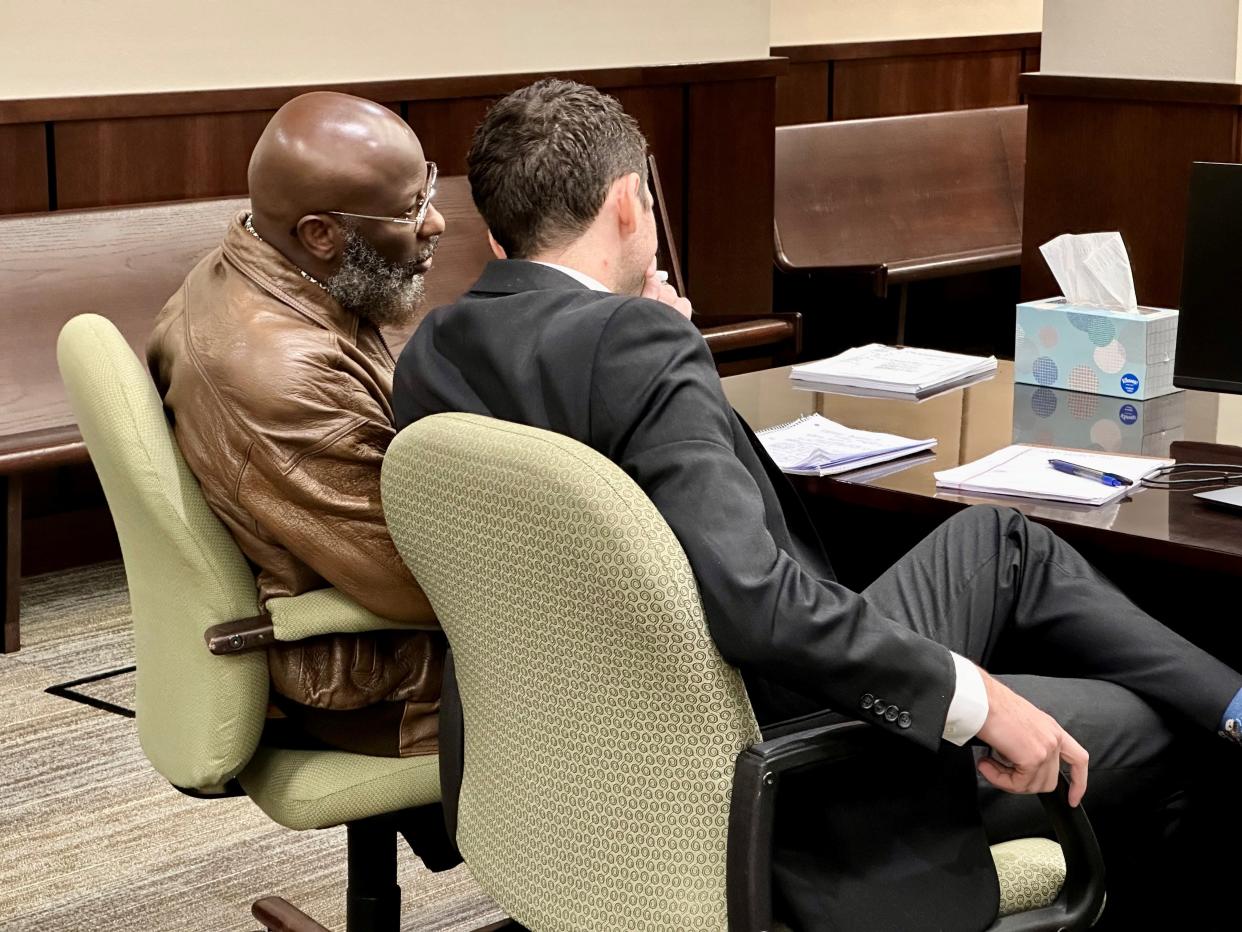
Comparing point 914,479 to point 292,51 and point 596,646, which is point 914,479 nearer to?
point 596,646

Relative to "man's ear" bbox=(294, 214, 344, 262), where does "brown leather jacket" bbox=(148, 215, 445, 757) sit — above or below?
below

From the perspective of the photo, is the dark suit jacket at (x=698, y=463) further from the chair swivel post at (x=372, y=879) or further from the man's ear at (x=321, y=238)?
the chair swivel post at (x=372, y=879)

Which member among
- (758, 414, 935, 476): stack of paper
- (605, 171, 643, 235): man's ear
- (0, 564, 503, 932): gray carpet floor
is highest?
(605, 171, 643, 235): man's ear

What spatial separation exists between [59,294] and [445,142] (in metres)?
Answer: 1.45

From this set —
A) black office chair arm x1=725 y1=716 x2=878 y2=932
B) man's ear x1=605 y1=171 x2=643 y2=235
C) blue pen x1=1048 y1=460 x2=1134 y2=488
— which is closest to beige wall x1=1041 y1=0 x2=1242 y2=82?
blue pen x1=1048 y1=460 x2=1134 y2=488

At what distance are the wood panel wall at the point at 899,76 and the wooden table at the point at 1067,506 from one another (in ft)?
14.5

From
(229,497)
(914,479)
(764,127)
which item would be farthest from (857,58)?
(229,497)

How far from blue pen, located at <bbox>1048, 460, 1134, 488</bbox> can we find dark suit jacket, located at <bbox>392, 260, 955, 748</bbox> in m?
0.62

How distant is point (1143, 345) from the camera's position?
2.81 m

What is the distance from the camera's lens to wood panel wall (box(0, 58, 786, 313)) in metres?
4.53

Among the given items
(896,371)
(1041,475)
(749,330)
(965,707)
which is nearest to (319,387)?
(965,707)

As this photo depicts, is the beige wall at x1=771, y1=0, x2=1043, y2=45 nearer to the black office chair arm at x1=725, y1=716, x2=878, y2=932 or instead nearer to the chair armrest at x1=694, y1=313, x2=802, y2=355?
the chair armrest at x1=694, y1=313, x2=802, y2=355

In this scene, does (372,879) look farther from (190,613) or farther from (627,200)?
(627,200)

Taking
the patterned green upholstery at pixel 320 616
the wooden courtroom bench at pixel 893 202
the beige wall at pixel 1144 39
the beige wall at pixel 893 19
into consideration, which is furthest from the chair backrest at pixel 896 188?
the patterned green upholstery at pixel 320 616
